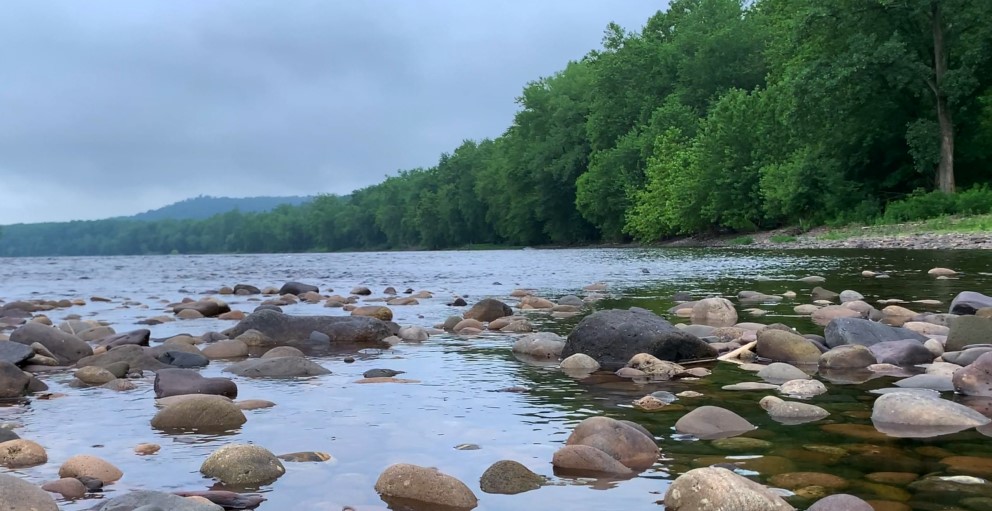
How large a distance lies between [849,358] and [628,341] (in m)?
1.70

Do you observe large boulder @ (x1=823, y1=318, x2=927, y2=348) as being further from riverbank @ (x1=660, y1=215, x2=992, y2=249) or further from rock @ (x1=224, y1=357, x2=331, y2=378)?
riverbank @ (x1=660, y1=215, x2=992, y2=249)

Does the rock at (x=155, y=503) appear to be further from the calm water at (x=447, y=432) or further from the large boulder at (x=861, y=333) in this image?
the large boulder at (x=861, y=333)

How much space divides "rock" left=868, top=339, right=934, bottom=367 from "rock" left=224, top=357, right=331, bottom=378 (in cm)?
440

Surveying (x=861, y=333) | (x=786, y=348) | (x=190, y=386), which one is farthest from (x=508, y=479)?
(x=861, y=333)

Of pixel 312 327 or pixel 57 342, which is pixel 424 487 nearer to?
pixel 57 342

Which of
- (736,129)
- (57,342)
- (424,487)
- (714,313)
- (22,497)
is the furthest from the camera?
(736,129)

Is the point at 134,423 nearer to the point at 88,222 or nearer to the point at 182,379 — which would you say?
the point at 182,379

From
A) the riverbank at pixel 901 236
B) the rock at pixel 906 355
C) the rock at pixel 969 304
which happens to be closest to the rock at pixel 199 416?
the rock at pixel 906 355

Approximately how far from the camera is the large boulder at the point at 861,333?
23.0ft

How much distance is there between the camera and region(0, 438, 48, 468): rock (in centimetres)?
391

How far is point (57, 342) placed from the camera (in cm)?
797

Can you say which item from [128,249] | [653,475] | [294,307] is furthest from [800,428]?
[128,249]

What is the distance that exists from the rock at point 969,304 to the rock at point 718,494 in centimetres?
653

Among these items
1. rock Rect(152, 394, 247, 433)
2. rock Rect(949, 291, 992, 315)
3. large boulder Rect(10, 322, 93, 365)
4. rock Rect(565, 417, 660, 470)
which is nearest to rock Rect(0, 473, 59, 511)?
rock Rect(152, 394, 247, 433)
